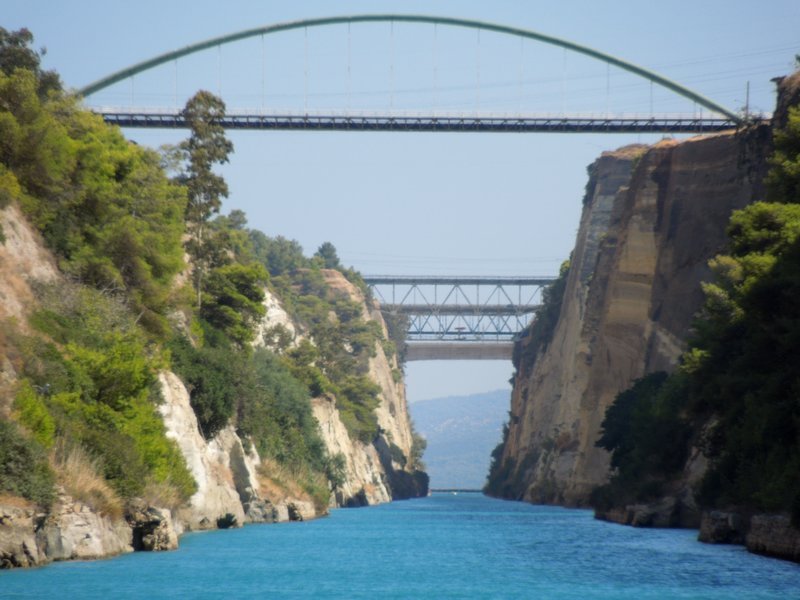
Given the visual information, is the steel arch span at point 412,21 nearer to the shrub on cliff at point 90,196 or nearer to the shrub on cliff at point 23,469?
the shrub on cliff at point 90,196

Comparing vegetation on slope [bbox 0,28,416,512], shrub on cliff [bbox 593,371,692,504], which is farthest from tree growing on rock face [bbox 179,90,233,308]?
shrub on cliff [bbox 593,371,692,504]

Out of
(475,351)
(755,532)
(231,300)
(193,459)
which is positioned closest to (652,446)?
(193,459)

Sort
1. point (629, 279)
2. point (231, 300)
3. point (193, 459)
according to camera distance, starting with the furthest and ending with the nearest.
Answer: point (629, 279) → point (231, 300) → point (193, 459)

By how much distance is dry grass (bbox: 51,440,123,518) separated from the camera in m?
29.1

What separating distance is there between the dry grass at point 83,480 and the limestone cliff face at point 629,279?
129ft

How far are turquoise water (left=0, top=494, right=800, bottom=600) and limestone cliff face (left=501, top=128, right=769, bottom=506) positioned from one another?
91.2ft

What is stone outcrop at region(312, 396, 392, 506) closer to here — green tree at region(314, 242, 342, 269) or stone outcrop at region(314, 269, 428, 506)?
stone outcrop at region(314, 269, 428, 506)

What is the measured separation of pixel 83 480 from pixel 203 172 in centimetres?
3828

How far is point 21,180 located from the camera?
4428cm

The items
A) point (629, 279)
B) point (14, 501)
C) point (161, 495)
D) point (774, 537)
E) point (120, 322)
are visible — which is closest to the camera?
point (14, 501)

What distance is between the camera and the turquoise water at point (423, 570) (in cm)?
2412

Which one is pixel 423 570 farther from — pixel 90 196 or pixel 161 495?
pixel 90 196

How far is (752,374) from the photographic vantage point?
40.9 meters

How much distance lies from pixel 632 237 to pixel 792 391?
1828 inches
